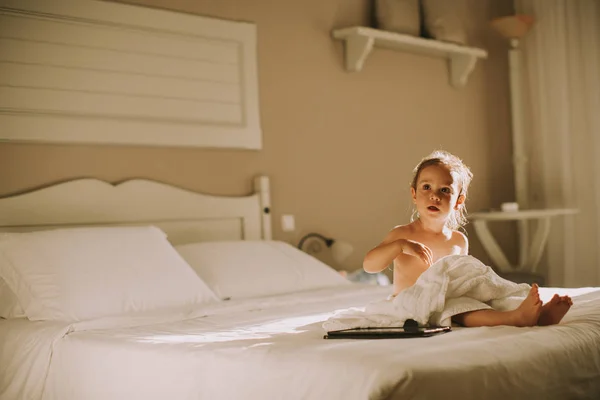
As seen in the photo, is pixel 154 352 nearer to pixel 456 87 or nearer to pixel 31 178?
pixel 31 178

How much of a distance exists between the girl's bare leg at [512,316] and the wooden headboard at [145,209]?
1.58 metres

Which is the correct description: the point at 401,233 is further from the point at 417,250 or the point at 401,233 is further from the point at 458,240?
the point at 417,250

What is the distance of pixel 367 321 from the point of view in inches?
67.8


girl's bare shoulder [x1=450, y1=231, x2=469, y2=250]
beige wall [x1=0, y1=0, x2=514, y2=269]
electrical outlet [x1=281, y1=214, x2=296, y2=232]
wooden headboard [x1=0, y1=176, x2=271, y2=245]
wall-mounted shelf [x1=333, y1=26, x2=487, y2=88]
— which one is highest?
wall-mounted shelf [x1=333, y1=26, x2=487, y2=88]

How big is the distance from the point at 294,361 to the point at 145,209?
1690mm

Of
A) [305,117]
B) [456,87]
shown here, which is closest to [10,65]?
[305,117]

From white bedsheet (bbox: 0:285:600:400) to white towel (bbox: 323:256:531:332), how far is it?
0.08m

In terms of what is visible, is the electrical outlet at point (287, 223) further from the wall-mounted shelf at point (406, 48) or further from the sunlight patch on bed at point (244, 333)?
the sunlight patch on bed at point (244, 333)

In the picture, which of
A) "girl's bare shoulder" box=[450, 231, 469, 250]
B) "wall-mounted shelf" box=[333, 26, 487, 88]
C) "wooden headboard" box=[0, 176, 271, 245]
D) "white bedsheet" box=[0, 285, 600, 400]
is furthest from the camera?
"wall-mounted shelf" box=[333, 26, 487, 88]

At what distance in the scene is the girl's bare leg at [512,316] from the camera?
1686 mm

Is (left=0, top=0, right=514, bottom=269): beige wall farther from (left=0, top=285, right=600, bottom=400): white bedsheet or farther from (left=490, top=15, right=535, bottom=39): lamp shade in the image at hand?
(left=0, top=285, right=600, bottom=400): white bedsheet

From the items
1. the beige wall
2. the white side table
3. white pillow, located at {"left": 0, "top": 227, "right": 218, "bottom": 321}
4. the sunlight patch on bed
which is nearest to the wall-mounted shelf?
the beige wall

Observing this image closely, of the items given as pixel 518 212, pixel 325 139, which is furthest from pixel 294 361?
pixel 518 212

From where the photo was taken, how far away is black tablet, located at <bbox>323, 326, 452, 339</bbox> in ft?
5.29
